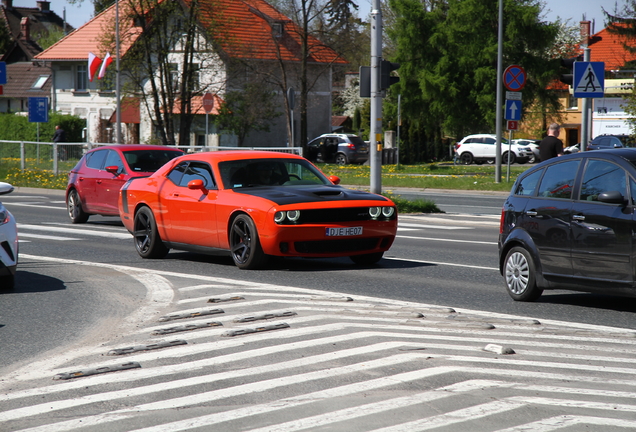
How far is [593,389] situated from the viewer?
18.0 feet

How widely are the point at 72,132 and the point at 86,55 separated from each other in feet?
24.7

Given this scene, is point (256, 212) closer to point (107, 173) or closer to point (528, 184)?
point (528, 184)

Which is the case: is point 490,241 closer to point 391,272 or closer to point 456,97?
point 391,272

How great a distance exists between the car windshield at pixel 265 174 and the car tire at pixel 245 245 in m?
0.71

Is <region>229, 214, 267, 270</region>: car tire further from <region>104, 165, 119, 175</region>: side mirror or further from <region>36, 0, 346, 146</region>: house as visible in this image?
<region>36, 0, 346, 146</region>: house

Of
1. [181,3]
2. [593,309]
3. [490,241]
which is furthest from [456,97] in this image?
[593,309]

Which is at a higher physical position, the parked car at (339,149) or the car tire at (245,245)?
the parked car at (339,149)

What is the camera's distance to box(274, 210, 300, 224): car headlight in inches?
429

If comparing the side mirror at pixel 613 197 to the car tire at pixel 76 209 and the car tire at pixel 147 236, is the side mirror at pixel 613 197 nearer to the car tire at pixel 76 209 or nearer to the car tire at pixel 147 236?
the car tire at pixel 147 236

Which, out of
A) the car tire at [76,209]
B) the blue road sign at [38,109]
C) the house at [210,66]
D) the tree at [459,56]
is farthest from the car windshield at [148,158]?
the tree at [459,56]

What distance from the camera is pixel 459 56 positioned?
171ft

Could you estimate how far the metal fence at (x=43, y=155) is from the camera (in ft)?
109

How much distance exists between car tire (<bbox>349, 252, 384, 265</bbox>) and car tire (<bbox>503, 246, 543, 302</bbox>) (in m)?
2.80

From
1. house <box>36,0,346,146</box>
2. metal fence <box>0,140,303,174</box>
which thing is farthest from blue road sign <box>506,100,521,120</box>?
house <box>36,0,346,146</box>
